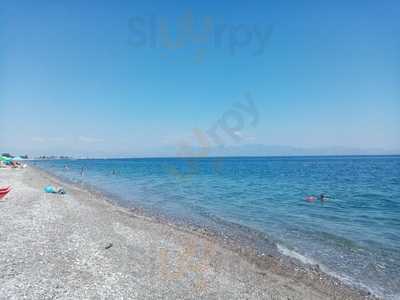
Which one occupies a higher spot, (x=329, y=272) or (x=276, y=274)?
(x=276, y=274)

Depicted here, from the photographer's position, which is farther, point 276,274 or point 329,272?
point 329,272

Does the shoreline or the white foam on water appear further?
the white foam on water

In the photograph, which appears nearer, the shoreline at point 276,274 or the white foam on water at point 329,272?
the shoreline at point 276,274

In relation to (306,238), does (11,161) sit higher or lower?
higher

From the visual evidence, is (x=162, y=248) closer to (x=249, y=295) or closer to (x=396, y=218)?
(x=249, y=295)

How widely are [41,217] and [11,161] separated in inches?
2358

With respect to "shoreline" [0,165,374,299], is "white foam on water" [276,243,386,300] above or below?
below

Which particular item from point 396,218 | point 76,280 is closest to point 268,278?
point 76,280

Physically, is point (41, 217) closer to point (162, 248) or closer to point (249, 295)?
point (162, 248)

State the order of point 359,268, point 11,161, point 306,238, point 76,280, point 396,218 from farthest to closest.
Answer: point 11,161
point 396,218
point 306,238
point 359,268
point 76,280

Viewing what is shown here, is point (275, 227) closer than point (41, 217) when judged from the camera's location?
Result: No

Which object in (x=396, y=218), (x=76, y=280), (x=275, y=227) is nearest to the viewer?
(x=76, y=280)

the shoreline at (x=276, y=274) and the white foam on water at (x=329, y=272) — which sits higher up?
the shoreline at (x=276, y=274)

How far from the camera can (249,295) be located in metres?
6.33
